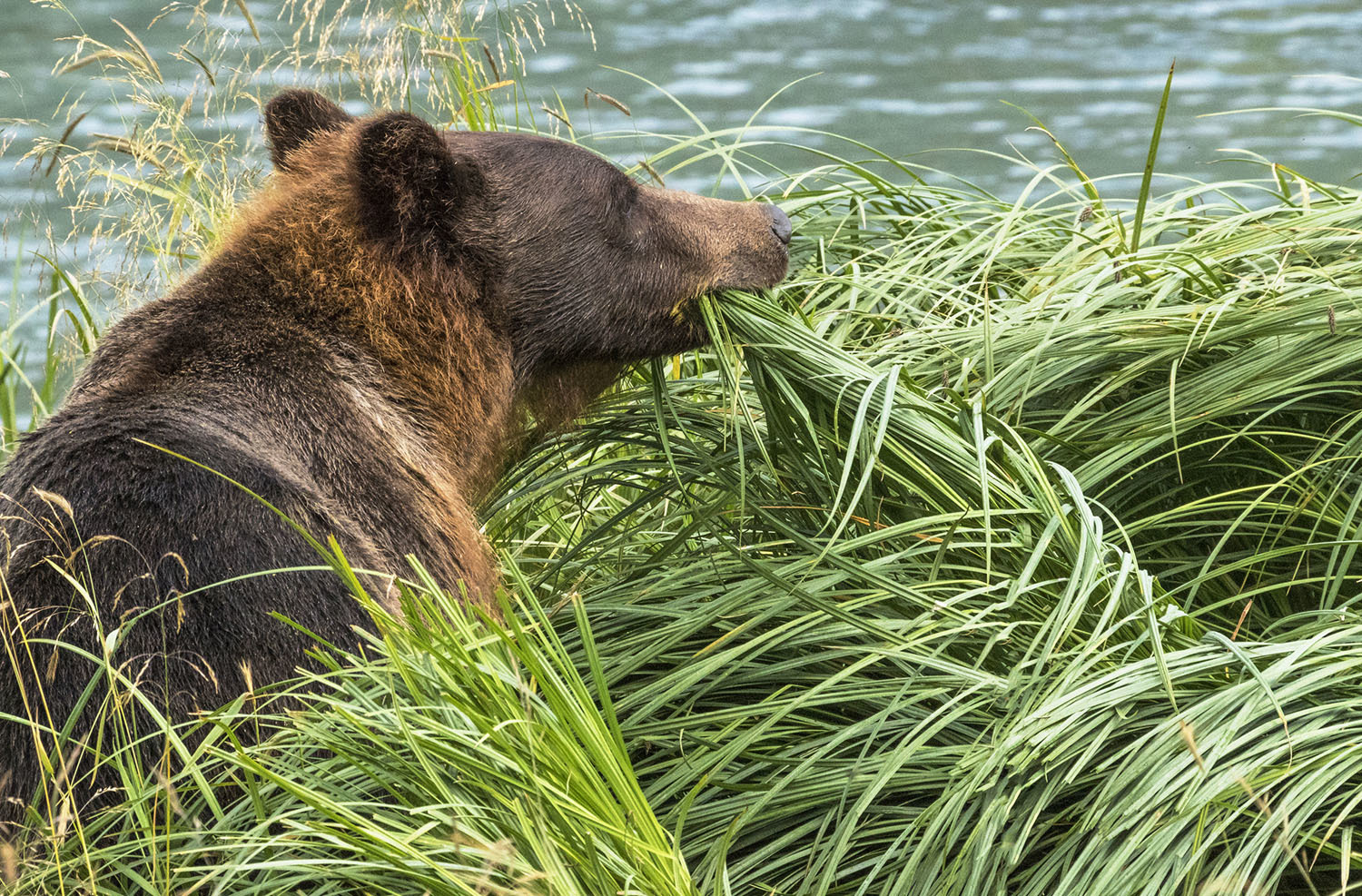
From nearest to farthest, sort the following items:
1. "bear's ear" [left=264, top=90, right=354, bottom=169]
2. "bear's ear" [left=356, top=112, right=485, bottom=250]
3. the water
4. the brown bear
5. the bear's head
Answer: the brown bear < "bear's ear" [left=356, top=112, right=485, bottom=250] < the bear's head < "bear's ear" [left=264, top=90, right=354, bottom=169] < the water

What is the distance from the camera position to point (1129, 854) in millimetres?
2127

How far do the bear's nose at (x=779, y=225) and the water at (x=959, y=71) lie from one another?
7.94 metres

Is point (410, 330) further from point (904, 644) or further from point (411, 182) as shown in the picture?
point (904, 644)

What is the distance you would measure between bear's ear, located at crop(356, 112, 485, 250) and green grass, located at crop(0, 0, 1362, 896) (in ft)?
2.22

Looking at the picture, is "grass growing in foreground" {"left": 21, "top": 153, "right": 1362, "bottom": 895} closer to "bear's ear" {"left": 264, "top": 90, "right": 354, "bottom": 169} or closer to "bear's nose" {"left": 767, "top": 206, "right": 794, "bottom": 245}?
"bear's nose" {"left": 767, "top": 206, "right": 794, "bottom": 245}

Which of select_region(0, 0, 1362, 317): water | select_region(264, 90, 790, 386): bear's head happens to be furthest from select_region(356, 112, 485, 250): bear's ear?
select_region(0, 0, 1362, 317): water

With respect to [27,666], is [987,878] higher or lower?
lower

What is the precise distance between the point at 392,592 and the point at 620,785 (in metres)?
1.02

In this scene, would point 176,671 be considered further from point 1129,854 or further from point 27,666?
point 1129,854

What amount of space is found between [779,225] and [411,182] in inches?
39.9

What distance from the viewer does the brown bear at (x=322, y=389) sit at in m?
2.64

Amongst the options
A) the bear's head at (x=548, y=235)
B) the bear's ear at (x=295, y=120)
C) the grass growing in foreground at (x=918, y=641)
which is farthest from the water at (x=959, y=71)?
the grass growing in foreground at (x=918, y=641)

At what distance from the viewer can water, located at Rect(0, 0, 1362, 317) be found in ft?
43.3

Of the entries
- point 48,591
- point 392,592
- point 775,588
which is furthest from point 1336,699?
point 48,591
